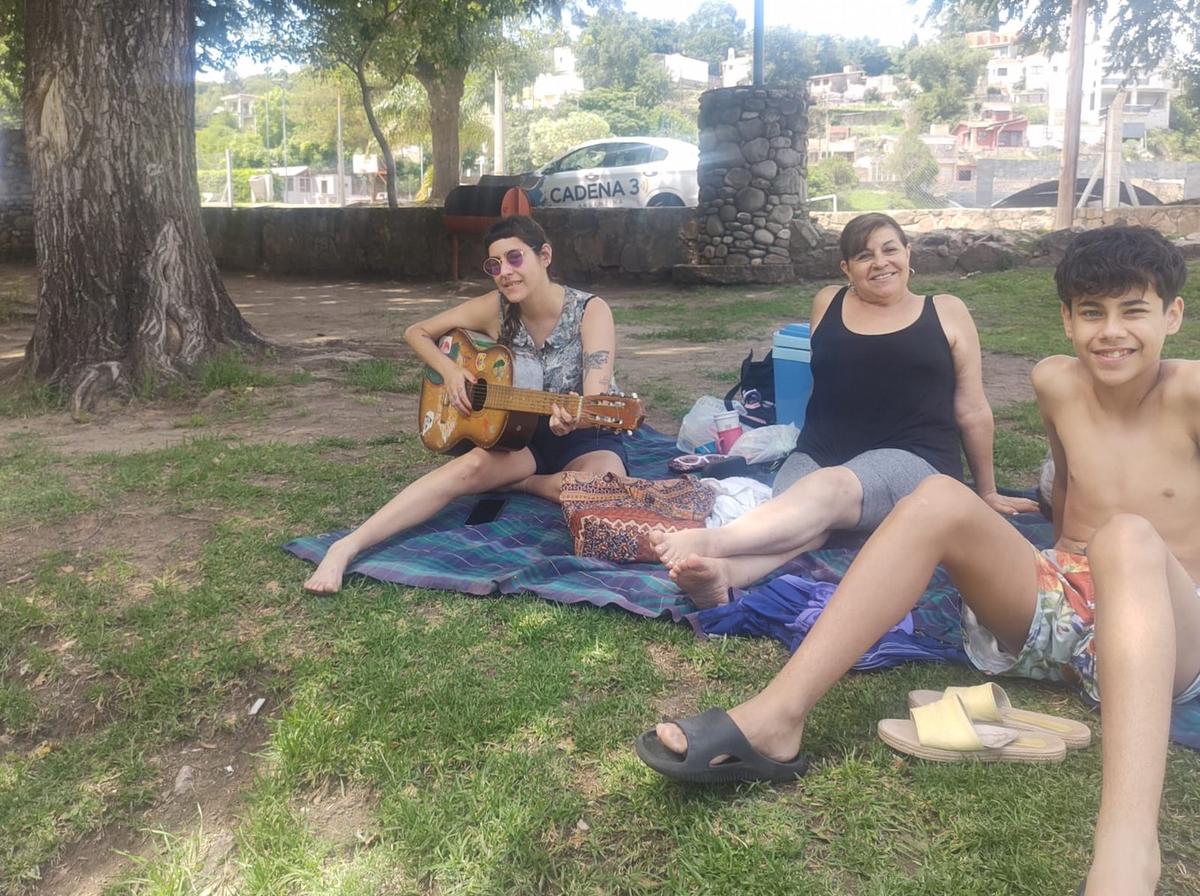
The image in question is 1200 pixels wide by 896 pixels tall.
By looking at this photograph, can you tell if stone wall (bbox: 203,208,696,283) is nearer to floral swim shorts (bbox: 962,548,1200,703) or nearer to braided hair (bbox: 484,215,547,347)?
braided hair (bbox: 484,215,547,347)

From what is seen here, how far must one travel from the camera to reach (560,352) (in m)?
3.92

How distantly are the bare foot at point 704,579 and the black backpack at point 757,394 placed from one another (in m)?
1.77

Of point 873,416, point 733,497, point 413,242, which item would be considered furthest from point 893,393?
point 413,242

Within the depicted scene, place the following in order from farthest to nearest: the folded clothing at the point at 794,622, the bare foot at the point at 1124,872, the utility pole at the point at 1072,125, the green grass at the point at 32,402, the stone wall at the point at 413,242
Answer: the utility pole at the point at 1072,125
the stone wall at the point at 413,242
the green grass at the point at 32,402
the folded clothing at the point at 794,622
the bare foot at the point at 1124,872

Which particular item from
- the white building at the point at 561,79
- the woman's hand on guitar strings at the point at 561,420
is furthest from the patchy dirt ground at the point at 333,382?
the white building at the point at 561,79

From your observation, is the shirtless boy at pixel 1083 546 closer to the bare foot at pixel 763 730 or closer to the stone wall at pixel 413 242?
the bare foot at pixel 763 730

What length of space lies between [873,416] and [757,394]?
4.95 ft

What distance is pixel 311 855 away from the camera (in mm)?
2059

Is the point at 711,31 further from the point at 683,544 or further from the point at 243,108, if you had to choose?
the point at 683,544

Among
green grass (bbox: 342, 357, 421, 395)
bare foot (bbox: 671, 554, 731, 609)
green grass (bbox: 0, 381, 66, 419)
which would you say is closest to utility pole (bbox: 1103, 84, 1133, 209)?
green grass (bbox: 342, 357, 421, 395)

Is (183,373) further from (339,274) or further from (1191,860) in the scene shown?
(339,274)

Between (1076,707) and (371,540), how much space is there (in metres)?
2.12

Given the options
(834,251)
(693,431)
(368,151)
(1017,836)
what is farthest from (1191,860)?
(368,151)

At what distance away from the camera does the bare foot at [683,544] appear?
2.92 m
